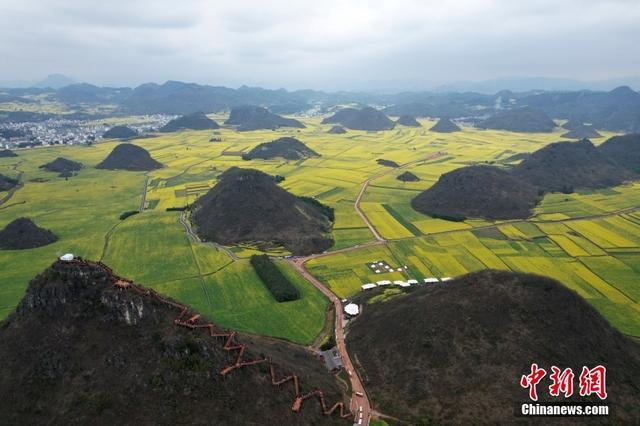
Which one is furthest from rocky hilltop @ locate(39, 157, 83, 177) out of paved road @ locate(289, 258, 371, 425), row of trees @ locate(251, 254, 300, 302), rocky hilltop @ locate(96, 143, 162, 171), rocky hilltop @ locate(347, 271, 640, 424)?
rocky hilltop @ locate(347, 271, 640, 424)

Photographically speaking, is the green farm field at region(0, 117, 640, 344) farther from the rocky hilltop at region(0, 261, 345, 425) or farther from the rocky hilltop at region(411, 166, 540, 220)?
the rocky hilltop at region(0, 261, 345, 425)

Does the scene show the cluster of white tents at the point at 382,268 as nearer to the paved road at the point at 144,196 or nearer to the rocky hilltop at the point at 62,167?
the paved road at the point at 144,196

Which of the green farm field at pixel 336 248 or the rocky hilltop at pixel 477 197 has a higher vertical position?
the rocky hilltop at pixel 477 197

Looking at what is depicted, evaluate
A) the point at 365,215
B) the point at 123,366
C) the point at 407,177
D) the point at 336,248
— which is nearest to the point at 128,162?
the point at 365,215

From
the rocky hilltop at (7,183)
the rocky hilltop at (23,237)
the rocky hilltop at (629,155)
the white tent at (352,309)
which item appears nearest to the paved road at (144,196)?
the rocky hilltop at (23,237)

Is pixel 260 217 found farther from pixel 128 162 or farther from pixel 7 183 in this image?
pixel 128 162

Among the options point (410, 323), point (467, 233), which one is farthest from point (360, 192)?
point (410, 323)

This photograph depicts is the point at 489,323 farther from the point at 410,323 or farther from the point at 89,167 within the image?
the point at 89,167

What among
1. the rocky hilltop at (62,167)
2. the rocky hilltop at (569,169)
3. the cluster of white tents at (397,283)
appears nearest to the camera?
the cluster of white tents at (397,283)
